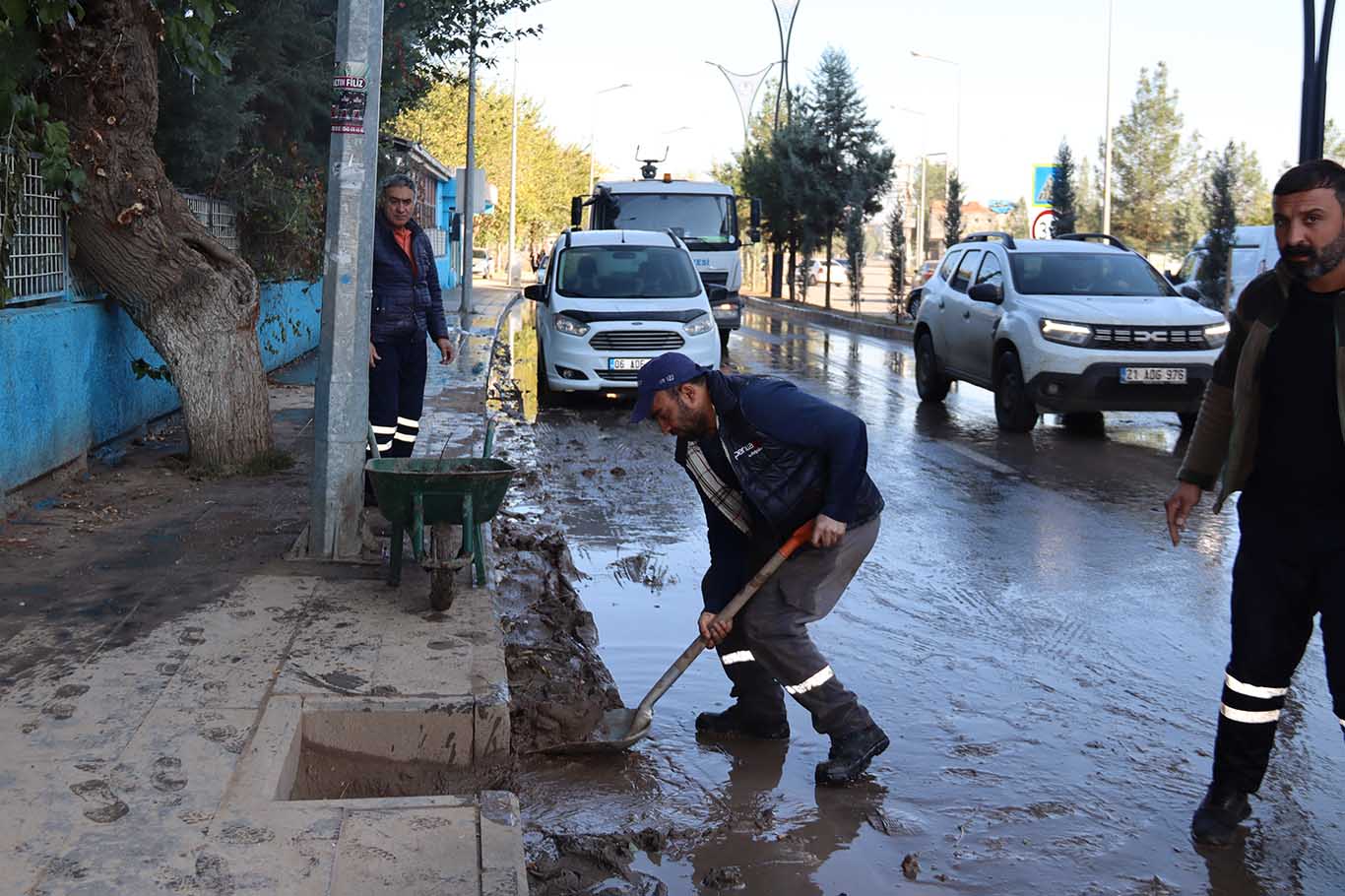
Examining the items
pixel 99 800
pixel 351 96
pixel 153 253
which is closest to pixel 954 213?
pixel 153 253

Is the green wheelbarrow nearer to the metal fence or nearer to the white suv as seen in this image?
the white suv

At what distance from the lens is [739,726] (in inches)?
212

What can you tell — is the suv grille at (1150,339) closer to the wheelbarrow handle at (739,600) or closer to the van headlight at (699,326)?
the van headlight at (699,326)

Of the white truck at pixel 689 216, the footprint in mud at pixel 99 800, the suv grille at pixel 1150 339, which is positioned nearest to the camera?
the footprint in mud at pixel 99 800

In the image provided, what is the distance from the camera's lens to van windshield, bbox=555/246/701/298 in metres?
16.2

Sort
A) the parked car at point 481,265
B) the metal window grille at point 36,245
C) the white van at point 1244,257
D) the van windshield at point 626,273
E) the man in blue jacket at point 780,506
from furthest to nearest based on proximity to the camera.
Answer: the parked car at point 481,265
the white van at point 1244,257
the van windshield at point 626,273
the metal window grille at point 36,245
the man in blue jacket at point 780,506

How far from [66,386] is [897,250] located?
26787 mm

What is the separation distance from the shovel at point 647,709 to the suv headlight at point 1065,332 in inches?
340

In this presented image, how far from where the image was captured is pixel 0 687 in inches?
197

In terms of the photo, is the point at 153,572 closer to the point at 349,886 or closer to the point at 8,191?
the point at 8,191

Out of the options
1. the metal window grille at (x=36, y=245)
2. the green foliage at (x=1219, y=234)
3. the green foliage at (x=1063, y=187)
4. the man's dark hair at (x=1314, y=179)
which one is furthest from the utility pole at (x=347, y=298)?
the green foliage at (x=1063, y=187)

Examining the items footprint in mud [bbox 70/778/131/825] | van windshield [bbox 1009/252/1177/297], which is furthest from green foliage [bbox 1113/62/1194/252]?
footprint in mud [bbox 70/778/131/825]

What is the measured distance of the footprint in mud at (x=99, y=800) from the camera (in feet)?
12.9

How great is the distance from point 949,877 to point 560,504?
19.6ft
